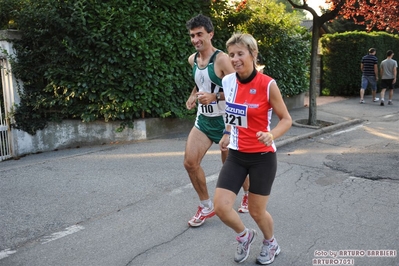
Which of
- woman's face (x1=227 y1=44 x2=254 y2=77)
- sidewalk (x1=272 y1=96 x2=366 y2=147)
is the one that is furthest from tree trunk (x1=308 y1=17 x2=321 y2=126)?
woman's face (x1=227 y1=44 x2=254 y2=77)

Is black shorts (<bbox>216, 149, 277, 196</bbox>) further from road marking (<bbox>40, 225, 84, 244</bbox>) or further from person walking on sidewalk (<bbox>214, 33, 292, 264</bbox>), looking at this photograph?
road marking (<bbox>40, 225, 84, 244</bbox>)

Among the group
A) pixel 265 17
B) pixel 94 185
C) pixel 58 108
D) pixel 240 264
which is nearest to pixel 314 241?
pixel 240 264

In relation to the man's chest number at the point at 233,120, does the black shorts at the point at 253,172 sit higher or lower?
lower

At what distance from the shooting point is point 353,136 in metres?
9.22

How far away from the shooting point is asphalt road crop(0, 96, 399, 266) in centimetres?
388

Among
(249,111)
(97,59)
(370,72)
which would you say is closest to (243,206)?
(249,111)

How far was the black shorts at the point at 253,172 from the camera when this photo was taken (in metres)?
3.47

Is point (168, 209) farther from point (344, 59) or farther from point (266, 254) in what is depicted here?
point (344, 59)

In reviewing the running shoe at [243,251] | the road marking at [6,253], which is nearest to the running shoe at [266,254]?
the running shoe at [243,251]

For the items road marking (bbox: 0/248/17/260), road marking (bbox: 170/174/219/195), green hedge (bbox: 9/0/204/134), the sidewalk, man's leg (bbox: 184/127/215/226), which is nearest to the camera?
road marking (bbox: 0/248/17/260)

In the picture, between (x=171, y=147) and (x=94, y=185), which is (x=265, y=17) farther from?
(x=94, y=185)

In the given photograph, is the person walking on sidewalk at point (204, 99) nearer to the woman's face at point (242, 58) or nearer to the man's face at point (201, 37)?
the man's face at point (201, 37)

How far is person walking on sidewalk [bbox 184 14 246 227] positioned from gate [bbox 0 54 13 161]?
15.8 ft

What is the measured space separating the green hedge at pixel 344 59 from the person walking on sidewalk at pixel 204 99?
1304 centimetres
